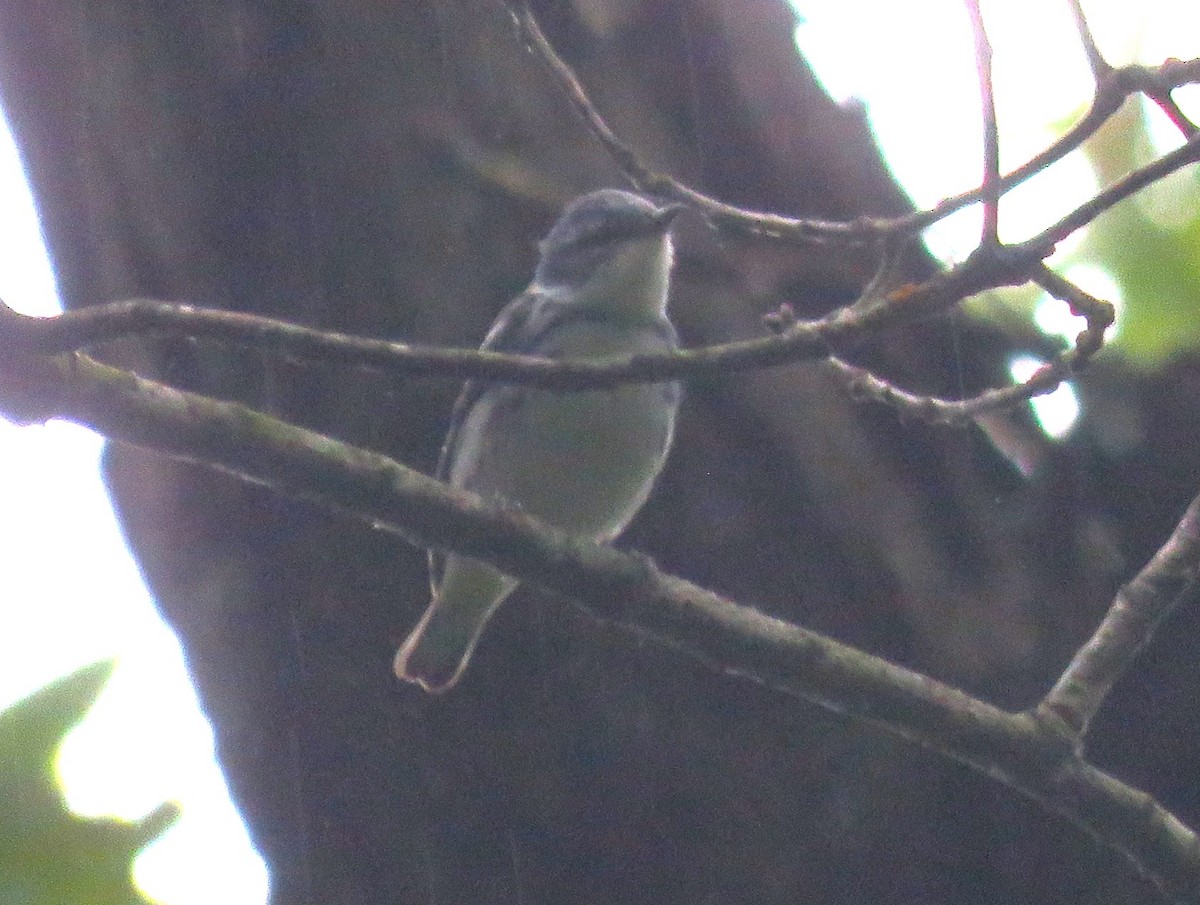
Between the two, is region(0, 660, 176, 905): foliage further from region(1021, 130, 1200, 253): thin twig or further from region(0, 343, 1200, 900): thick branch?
region(1021, 130, 1200, 253): thin twig

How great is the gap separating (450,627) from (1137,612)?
1.57 meters

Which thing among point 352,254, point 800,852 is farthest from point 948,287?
point 352,254

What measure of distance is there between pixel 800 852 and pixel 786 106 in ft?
5.79

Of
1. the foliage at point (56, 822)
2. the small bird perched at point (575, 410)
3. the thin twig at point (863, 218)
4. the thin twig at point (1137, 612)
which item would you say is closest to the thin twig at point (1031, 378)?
the thin twig at point (863, 218)

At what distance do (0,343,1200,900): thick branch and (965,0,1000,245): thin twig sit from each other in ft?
2.68

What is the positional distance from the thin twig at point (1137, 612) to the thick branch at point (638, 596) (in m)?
0.15

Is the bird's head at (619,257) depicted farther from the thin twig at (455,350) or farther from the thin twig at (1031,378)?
the thin twig at (455,350)

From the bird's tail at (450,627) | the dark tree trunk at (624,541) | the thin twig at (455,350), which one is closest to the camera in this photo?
the thin twig at (455,350)

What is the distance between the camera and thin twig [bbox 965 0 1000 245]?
96.3 inches

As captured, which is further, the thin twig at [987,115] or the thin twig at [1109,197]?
the thin twig at [987,115]

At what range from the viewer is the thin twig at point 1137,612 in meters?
2.79

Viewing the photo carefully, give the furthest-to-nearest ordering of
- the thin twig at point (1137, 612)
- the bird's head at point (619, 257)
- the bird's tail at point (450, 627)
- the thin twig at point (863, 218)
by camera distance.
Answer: the bird's head at point (619, 257) < the bird's tail at point (450, 627) < the thin twig at point (1137, 612) < the thin twig at point (863, 218)

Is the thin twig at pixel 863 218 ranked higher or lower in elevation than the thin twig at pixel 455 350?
higher

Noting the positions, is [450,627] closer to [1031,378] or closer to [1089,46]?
[1031,378]
